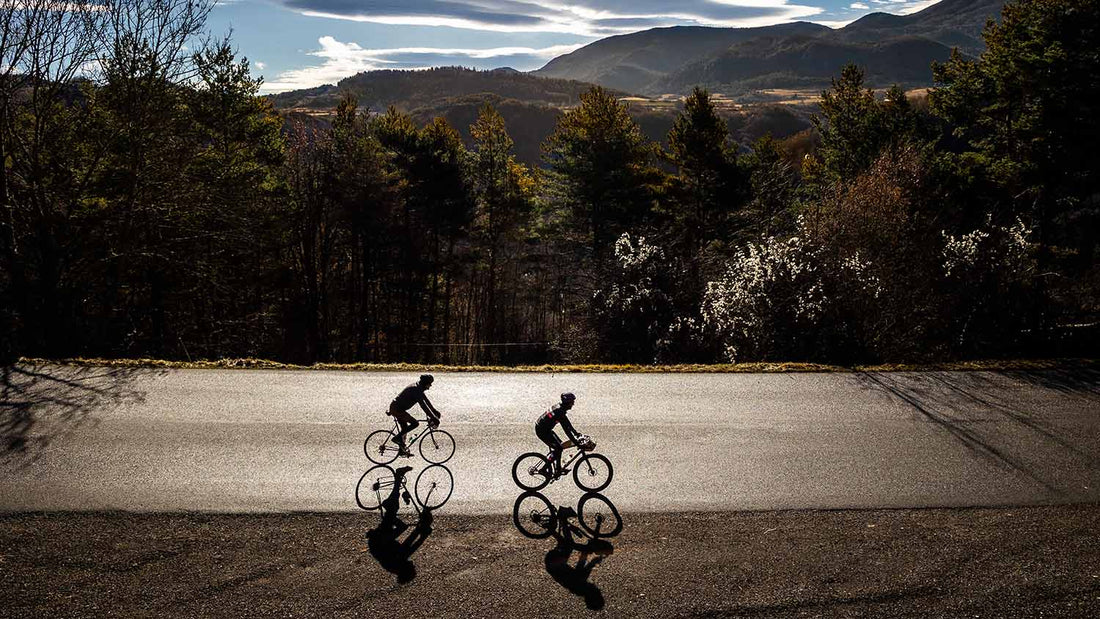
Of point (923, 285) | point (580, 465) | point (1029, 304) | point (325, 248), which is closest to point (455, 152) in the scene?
point (325, 248)

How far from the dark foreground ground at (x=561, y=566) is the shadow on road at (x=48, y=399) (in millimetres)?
2716

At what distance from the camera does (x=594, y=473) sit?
9.31 meters

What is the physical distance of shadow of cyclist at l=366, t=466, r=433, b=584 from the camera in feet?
24.7

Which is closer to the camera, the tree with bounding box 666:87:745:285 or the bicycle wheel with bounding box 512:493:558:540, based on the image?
the bicycle wheel with bounding box 512:493:558:540

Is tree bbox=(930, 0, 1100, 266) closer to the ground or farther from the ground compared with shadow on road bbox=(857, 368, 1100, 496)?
farther from the ground

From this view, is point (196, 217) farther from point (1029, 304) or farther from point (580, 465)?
point (1029, 304)

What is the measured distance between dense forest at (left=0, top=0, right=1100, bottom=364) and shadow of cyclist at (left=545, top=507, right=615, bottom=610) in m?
10.9

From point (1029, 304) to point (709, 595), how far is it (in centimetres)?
1536

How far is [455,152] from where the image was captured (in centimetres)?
3909

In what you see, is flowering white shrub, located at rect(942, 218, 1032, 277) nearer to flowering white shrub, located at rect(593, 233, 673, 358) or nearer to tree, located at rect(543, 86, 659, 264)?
flowering white shrub, located at rect(593, 233, 673, 358)

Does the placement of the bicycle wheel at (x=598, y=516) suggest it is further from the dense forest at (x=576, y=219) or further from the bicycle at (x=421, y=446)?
the dense forest at (x=576, y=219)

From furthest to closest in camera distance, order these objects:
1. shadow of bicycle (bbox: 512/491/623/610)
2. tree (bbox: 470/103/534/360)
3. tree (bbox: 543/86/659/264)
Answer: tree (bbox: 470/103/534/360), tree (bbox: 543/86/659/264), shadow of bicycle (bbox: 512/491/623/610)

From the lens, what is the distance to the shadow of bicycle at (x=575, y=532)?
24.2ft

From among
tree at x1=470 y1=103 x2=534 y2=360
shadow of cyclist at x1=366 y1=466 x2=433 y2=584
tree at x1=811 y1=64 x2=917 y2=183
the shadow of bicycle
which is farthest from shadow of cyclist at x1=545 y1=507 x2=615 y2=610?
tree at x1=470 y1=103 x2=534 y2=360
